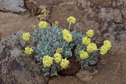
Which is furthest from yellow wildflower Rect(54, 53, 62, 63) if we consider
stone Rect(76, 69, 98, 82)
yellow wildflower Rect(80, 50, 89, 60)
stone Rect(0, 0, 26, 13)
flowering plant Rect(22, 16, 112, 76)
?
stone Rect(0, 0, 26, 13)

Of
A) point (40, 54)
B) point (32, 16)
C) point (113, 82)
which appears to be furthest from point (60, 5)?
point (113, 82)

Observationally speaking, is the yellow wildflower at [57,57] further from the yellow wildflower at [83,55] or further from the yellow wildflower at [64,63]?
the yellow wildflower at [83,55]

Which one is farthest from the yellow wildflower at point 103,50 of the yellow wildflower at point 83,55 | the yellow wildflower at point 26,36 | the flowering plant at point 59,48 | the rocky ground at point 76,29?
the yellow wildflower at point 26,36

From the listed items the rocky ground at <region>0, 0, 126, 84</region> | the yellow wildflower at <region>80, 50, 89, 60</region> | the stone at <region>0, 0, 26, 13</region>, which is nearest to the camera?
the yellow wildflower at <region>80, 50, 89, 60</region>

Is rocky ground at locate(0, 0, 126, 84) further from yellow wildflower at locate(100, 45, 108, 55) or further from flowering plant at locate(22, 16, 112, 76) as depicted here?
yellow wildflower at locate(100, 45, 108, 55)

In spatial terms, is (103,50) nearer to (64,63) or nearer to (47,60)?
(64,63)

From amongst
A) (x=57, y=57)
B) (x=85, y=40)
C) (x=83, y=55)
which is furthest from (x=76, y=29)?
(x=57, y=57)

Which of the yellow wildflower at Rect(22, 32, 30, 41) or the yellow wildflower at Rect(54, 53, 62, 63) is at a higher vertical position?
the yellow wildflower at Rect(22, 32, 30, 41)
